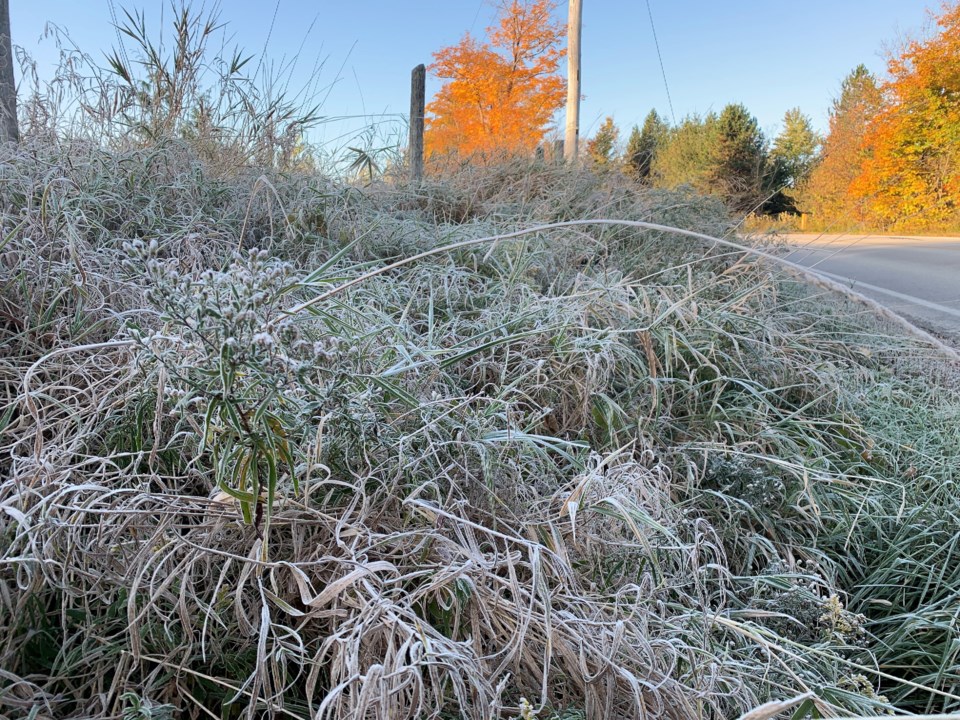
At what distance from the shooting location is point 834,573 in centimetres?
168

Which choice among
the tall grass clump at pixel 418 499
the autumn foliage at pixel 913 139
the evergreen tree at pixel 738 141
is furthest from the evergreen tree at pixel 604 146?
the autumn foliage at pixel 913 139

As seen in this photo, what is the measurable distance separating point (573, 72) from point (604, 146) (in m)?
2.20

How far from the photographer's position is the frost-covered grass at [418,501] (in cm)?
100

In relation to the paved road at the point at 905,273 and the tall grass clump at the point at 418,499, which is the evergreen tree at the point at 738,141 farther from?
the tall grass clump at the point at 418,499

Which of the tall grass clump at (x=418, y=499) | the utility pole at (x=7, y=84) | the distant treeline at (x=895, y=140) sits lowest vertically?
the tall grass clump at (x=418, y=499)

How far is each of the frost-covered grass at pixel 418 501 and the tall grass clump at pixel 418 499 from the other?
1 cm

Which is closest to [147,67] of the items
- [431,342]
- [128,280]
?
[128,280]

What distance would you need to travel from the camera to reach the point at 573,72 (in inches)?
398

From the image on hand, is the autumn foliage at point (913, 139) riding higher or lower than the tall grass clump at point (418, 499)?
higher

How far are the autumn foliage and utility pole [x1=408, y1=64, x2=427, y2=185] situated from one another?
41.1 feet

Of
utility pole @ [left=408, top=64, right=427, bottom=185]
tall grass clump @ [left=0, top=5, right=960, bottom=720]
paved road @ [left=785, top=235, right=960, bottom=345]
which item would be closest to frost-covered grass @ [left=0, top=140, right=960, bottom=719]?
tall grass clump @ [left=0, top=5, right=960, bottom=720]

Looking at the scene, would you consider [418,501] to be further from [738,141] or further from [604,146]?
[738,141]

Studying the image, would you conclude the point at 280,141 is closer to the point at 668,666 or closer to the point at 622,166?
the point at 668,666

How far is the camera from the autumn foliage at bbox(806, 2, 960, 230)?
50.2ft
